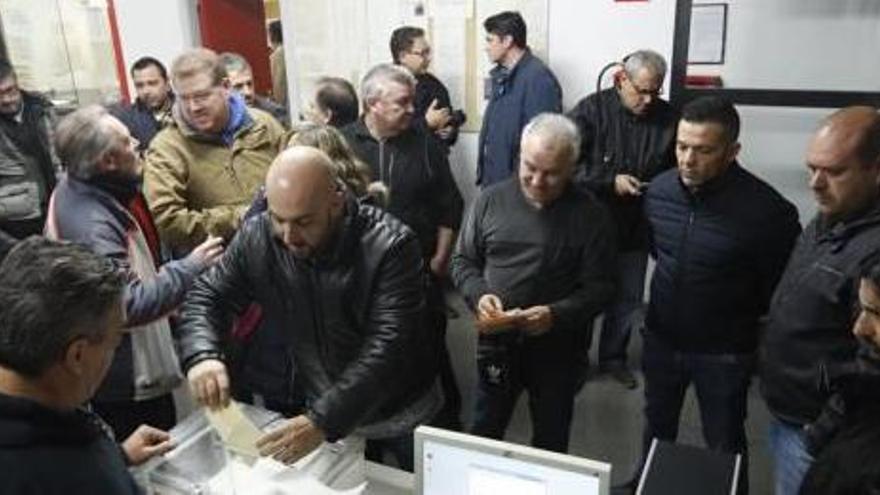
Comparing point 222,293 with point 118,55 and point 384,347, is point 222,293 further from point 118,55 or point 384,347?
point 118,55

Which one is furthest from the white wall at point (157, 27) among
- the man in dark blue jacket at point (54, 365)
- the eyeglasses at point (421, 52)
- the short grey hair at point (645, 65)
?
the man in dark blue jacket at point (54, 365)

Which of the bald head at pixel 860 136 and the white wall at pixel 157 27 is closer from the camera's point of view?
the bald head at pixel 860 136

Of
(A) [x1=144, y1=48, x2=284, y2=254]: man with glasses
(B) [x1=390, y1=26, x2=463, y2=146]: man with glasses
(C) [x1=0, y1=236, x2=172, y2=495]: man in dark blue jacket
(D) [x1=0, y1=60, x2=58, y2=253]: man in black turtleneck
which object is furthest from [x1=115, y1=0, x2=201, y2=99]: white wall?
(C) [x1=0, y1=236, x2=172, y2=495]: man in dark blue jacket

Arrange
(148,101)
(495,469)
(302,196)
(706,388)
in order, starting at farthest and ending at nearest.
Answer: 1. (148,101)
2. (706,388)
3. (302,196)
4. (495,469)

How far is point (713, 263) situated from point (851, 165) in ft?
1.70

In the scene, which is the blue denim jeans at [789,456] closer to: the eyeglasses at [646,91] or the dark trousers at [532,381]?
the dark trousers at [532,381]

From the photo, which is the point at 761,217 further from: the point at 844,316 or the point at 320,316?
the point at 320,316

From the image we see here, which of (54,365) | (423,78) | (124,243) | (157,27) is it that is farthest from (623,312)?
(157,27)

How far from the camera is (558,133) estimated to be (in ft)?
7.18

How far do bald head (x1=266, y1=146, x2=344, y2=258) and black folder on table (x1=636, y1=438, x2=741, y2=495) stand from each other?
36.6 inches

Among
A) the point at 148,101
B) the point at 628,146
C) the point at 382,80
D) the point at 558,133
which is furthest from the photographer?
the point at 148,101

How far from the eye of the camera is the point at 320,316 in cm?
184

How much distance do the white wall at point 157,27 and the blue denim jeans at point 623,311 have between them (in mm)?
3265

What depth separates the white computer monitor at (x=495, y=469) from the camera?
1235mm
